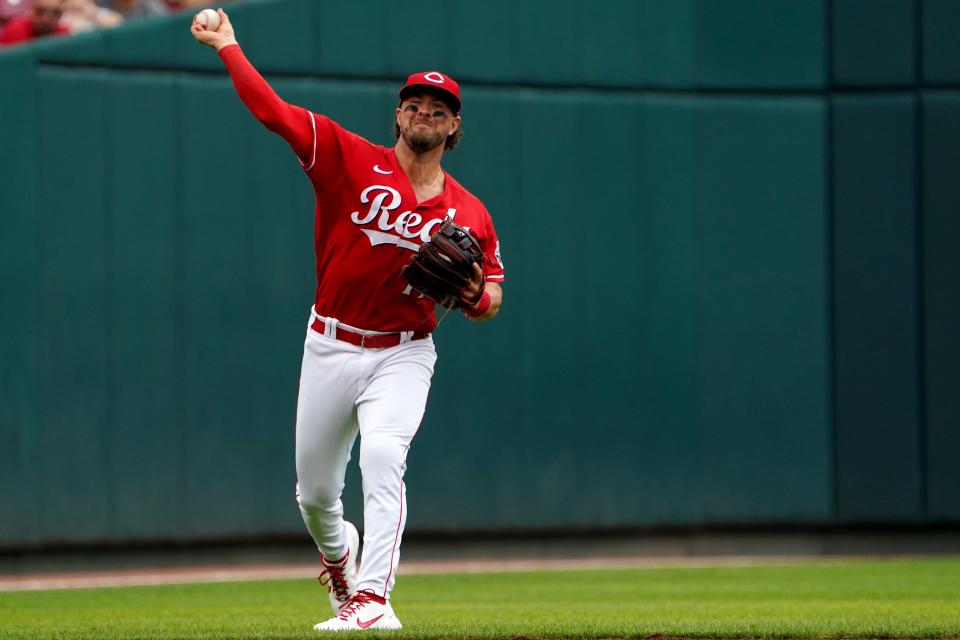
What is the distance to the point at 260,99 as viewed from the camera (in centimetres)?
486

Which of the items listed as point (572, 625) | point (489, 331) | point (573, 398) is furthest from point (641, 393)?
point (572, 625)

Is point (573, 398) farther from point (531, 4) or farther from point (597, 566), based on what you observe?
point (531, 4)

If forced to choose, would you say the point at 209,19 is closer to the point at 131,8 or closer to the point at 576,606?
the point at 576,606

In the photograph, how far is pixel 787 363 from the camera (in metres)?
10.2

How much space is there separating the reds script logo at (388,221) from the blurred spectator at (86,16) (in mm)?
4600

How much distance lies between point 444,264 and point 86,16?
5.29 metres

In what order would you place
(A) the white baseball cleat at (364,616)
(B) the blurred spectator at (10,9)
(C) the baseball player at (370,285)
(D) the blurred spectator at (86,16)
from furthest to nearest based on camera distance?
(B) the blurred spectator at (10,9) → (D) the blurred spectator at (86,16) → (C) the baseball player at (370,285) → (A) the white baseball cleat at (364,616)

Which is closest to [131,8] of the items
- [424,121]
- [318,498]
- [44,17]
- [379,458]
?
[44,17]

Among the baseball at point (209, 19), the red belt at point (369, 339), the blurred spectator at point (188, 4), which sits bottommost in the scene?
the red belt at point (369, 339)

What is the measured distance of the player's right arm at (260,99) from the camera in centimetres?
487

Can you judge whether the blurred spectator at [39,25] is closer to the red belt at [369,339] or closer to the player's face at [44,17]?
the player's face at [44,17]

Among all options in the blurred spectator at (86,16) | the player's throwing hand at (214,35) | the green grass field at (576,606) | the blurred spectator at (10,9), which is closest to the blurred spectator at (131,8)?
the blurred spectator at (86,16)

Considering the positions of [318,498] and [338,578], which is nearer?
[318,498]

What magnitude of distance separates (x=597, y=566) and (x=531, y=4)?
3.90 meters
